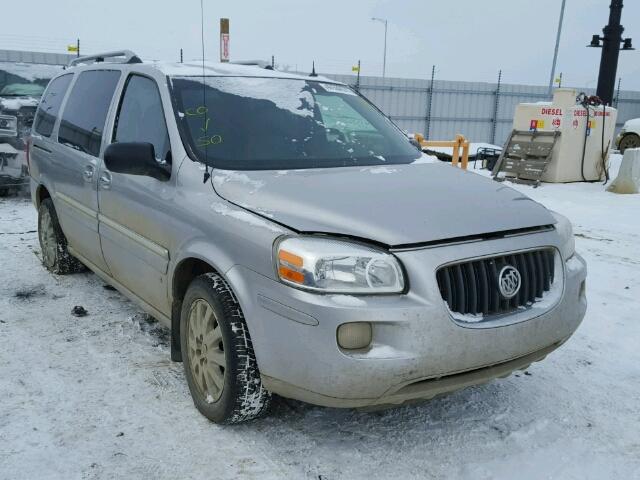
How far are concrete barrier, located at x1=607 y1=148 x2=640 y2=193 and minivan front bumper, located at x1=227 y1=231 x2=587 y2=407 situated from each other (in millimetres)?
9443

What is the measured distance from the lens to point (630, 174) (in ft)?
35.1

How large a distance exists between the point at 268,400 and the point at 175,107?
65.6 inches

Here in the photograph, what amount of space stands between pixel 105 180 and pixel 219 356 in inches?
65.0

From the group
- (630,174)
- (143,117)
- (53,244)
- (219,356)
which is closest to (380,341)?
(219,356)

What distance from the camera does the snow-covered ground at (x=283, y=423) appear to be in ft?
8.61

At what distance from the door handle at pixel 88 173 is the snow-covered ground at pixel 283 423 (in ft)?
3.26

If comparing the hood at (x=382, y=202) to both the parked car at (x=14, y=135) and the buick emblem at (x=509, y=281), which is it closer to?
the buick emblem at (x=509, y=281)

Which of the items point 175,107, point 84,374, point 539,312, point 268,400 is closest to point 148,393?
point 84,374

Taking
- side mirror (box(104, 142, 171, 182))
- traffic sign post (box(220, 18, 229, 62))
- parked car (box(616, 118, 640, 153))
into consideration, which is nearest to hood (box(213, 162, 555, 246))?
side mirror (box(104, 142, 171, 182))

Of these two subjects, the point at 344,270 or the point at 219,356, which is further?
the point at 219,356

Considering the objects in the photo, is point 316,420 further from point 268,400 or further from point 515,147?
point 515,147

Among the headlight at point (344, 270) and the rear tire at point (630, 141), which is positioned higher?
the headlight at point (344, 270)

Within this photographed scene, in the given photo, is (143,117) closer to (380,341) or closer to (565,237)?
(380,341)

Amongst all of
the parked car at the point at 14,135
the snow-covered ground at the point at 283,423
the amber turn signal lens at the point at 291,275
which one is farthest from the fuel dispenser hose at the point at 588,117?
the amber turn signal lens at the point at 291,275
